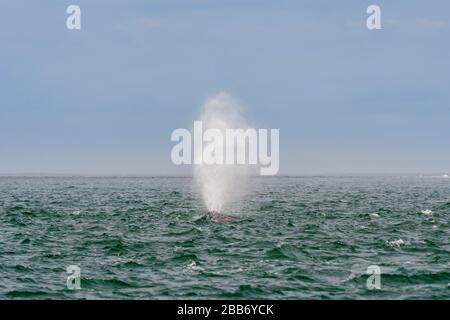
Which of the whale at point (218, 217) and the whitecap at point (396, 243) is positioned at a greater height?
the whale at point (218, 217)

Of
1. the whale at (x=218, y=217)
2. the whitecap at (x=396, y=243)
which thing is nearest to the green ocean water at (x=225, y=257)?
the whitecap at (x=396, y=243)

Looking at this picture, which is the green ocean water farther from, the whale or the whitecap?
the whale

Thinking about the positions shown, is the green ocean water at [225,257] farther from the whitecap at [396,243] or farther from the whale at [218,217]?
the whale at [218,217]

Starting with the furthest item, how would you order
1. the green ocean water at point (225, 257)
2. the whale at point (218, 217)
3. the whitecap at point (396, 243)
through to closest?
the whale at point (218, 217)
the whitecap at point (396, 243)
the green ocean water at point (225, 257)

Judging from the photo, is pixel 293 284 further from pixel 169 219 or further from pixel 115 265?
pixel 169 219

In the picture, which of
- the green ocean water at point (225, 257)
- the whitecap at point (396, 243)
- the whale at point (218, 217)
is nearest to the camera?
the green ocean water at point (225, 257)

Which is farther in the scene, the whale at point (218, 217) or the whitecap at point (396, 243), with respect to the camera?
the whale at point (218, 217)

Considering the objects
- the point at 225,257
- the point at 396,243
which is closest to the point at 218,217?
the point at 396,243

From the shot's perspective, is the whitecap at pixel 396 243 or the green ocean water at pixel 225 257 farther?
the whitecap at pixel 396 243

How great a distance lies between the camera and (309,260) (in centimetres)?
3269

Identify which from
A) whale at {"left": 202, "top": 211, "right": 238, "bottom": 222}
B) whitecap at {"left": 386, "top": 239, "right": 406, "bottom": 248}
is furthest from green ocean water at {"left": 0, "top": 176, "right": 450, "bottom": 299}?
whale at {"left": 202, "top": 211, "right": 238, "bottom": 222}

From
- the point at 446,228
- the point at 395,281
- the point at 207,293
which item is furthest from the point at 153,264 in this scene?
the point at 446,228

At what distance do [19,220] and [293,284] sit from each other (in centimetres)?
3536

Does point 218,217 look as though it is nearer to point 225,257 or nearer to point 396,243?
point 396,243
